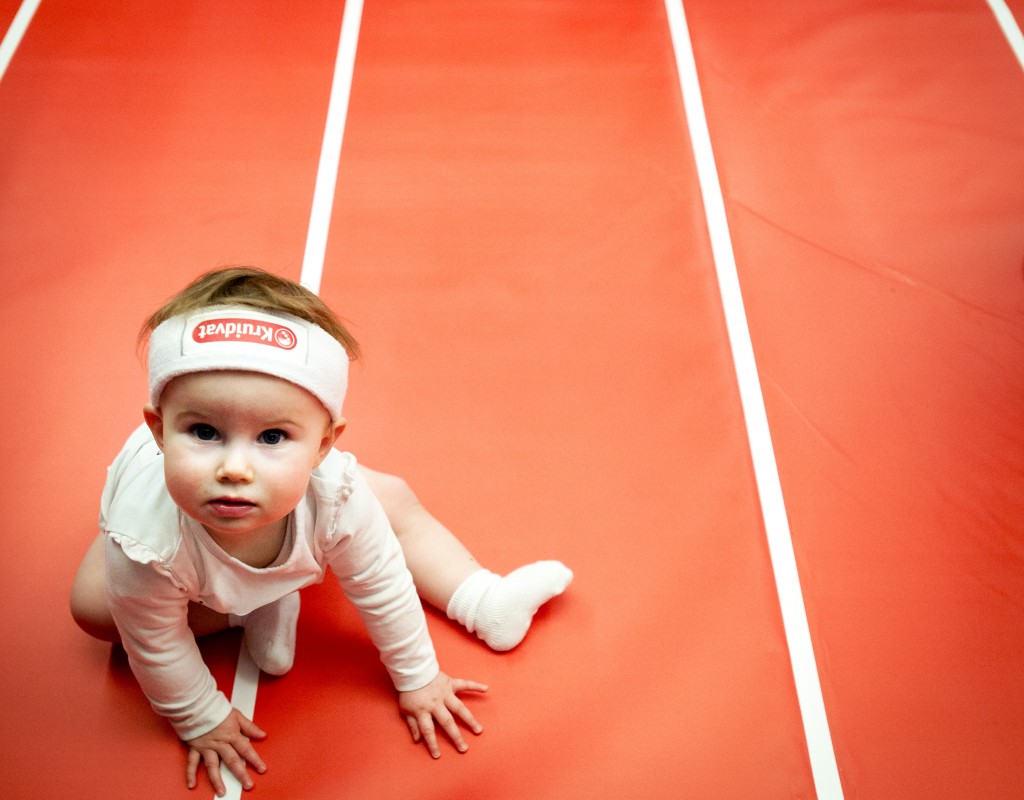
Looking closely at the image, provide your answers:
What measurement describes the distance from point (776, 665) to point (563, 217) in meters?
1.24

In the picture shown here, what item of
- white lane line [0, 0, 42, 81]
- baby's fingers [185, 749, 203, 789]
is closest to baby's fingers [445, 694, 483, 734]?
baby's fingers [185, 749, 203, 789]

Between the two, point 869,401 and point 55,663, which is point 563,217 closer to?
point 869,401

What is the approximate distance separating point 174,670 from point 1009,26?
119 inches

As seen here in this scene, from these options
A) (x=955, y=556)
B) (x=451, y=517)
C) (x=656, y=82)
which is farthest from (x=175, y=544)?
(x=656, y=82)

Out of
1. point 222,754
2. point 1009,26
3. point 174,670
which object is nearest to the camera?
point 174,670

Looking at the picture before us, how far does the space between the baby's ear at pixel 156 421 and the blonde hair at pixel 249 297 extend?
111mm

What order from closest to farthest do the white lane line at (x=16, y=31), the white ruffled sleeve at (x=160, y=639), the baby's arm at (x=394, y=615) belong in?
the white ruffled sleeve at (x=160, y=639), the baby's arm at (x=394, y=615), the white lane line at (x=16, y=31)

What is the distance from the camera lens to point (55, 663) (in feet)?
5.57

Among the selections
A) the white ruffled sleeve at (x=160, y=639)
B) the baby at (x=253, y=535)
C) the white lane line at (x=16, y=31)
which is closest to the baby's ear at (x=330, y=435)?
the baby at (x=253, y=535)

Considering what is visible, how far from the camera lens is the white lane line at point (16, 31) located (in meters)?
2.84

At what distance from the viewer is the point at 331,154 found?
8.54 ft

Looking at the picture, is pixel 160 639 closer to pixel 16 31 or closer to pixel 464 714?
pixel 464 714

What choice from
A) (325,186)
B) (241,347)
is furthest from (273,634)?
(325,186)

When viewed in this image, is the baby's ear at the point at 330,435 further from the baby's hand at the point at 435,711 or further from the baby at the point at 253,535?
the baby's hand at the point at 435,711
